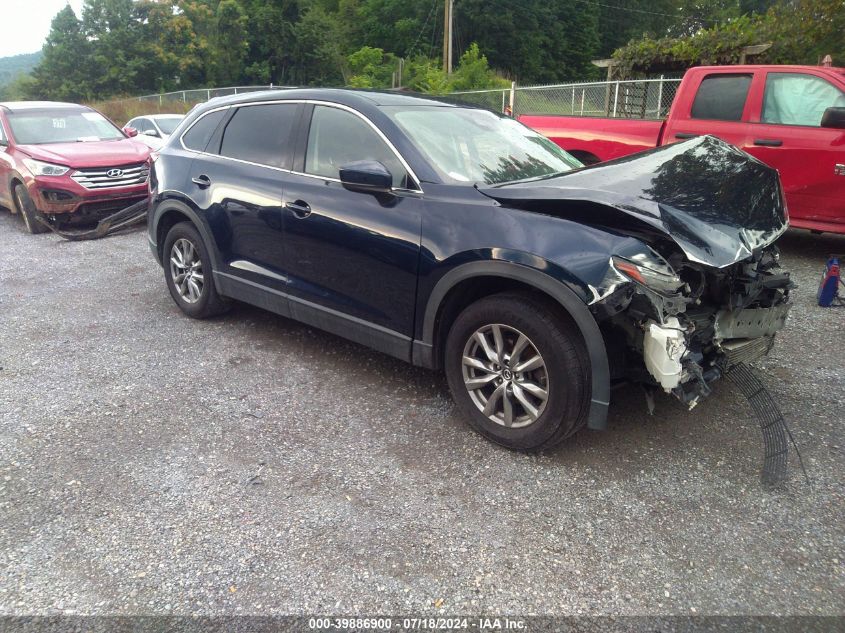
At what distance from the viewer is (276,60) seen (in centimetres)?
4769

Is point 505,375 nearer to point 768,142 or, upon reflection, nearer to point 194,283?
point 194,283

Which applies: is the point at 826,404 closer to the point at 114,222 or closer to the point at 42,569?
the point at 42,569

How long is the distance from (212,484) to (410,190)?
73.5 inches

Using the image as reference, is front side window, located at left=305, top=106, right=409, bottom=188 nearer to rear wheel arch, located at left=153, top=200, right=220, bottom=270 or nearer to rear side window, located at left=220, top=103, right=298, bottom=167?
rear side window, located at left=220, top=103, right=298, bottom=167

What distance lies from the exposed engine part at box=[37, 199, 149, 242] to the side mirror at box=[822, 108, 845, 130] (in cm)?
789

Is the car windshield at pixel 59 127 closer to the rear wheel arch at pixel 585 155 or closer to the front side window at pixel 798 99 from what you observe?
the rear wheel arch at pixel 585 155

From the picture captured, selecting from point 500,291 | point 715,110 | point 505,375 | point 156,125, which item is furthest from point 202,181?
point 156,125

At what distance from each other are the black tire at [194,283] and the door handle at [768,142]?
5.50 metres

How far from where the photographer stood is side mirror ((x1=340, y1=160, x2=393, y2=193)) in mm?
3527

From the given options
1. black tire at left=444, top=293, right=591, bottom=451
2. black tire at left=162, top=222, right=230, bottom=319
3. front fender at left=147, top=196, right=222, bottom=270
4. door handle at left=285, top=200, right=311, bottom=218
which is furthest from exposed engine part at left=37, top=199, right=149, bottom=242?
black tire at left=444, top=293, right=591, bottom=451

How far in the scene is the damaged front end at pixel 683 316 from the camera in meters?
2.82

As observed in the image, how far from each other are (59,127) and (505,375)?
9.31 meters


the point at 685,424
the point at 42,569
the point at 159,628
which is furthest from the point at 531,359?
the point at 42,569

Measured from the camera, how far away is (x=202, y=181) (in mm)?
4840
